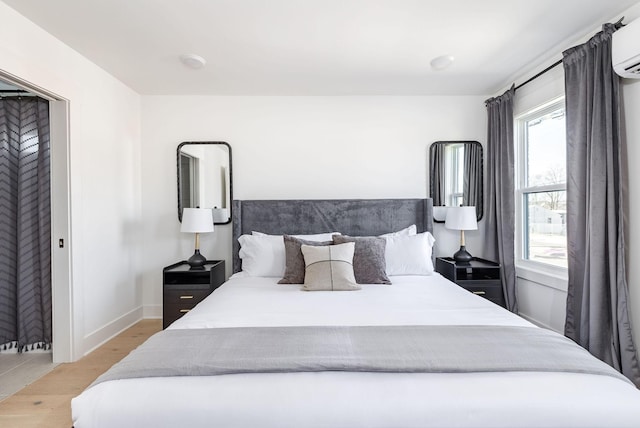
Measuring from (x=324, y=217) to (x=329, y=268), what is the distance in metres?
0.99

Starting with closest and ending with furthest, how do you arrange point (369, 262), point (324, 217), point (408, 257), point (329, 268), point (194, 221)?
point (329, 268) → point (369, 262) → point (408, 257) → point (194, 221) → point (324, 217)

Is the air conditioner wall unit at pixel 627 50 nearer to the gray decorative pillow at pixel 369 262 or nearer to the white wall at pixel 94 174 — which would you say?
the gray decorative pillow at pixel 369 262

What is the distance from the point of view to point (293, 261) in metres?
2.88

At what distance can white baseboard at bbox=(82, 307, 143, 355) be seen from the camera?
2.93m

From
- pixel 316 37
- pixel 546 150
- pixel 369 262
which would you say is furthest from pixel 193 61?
pixel 546 150

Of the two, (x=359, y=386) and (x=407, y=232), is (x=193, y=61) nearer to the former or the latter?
(x=407, y=232)

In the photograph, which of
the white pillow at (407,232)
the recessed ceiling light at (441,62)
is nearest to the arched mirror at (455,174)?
the white pillow at (407,232)

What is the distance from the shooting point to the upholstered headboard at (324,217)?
140 inches

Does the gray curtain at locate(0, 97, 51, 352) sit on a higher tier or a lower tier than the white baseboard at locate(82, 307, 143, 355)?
higher

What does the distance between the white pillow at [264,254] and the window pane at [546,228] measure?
76.8 inches

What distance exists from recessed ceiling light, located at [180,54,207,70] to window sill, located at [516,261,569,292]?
3413 mm

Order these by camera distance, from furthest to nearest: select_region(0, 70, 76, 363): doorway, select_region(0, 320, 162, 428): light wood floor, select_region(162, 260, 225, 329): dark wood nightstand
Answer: select_region(162, 260, 225, 329): dark wood nightstand
select_region(0, 70, 76, 363): doorway
select_region(0, 320, 162, 428): light wood floor

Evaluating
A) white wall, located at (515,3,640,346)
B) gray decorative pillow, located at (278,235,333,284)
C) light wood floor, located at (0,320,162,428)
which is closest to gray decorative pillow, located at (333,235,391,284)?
gray decorative pillow, located at (278,235,333,284)

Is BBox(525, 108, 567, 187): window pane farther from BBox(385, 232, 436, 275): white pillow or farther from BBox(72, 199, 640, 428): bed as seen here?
BBox(72, 199, 640, 428): bed
